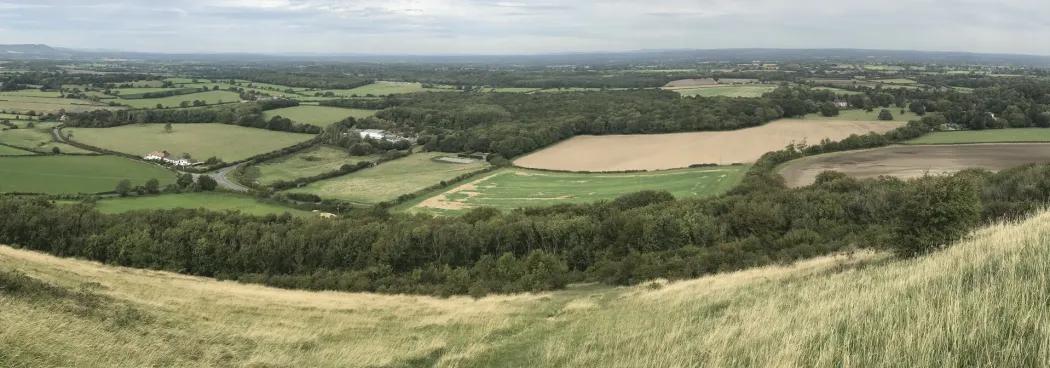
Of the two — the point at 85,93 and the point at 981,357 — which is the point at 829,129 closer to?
the point at 981,357

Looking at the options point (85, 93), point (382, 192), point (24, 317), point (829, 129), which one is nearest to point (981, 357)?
point (24, 317)

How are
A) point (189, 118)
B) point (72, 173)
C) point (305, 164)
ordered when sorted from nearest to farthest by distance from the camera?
point (72, 173), point (305, 164), point (189, 118)

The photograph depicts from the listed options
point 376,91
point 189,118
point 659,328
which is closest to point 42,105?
point 189,118

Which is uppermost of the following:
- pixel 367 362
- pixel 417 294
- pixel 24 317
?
pixel 24 317

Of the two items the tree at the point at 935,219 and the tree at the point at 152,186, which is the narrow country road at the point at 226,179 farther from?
the tree at the point at 935,219

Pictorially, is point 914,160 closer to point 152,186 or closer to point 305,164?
point 305,164

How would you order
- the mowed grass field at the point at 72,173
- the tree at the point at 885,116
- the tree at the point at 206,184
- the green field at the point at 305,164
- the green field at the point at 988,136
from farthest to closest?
1. the tree at the point at 885,116
2. the green field at the point at 305,164
3. the green field at the point at 988,136
4. the tree at the point at 206,184
5. the mowed grass field at the point at 72,173

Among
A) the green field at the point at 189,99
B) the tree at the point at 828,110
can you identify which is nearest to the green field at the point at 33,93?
the green field at the point at 189,99
